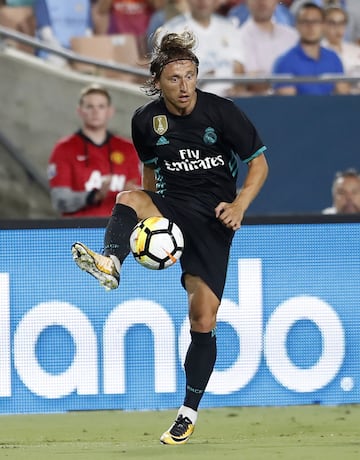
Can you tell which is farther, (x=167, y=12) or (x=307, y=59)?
(x=167, y=12)

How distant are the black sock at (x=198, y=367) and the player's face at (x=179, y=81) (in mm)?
1368

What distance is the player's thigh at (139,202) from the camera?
707cm

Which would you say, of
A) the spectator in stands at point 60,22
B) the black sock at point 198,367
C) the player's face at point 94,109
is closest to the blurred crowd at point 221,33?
the spectator in stands at point 60,22

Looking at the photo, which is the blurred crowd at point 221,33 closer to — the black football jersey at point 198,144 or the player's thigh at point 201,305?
the black football jersey at point 198,144

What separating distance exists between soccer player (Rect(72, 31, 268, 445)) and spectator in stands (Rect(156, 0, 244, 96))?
4670 mm

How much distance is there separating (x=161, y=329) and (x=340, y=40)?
4933mm

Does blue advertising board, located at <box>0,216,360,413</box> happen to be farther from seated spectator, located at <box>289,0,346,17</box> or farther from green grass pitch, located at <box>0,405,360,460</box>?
seated spectator, located at <box>289,0,346,17</box>

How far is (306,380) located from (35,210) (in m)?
3.94

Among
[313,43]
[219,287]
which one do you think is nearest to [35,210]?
[313,43]

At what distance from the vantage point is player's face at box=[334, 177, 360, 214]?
1041 centimetres

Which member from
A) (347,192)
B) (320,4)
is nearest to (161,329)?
(347,192)

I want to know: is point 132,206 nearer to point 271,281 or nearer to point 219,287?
point 219,287

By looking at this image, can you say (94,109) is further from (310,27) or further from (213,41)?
(310,27)

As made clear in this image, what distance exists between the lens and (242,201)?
707cm
